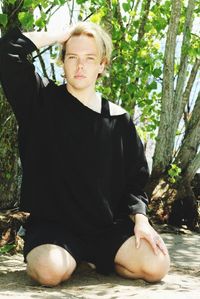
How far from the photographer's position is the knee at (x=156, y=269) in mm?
3266

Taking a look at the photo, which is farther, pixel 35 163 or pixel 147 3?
pixel 147 3

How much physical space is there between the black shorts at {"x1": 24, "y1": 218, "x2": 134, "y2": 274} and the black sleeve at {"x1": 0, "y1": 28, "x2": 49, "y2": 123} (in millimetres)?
732

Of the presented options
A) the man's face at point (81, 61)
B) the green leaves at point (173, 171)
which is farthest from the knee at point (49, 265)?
the green leaves at point (173, 171)

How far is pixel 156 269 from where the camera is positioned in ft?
10.7

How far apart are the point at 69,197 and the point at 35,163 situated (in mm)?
311

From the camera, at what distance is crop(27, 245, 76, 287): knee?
10.2ft

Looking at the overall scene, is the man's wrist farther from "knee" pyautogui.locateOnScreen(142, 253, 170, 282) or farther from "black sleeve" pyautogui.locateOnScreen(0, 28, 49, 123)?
"black sleeve" pyautogui.locateOnScreen(0, 28, 49, 123)

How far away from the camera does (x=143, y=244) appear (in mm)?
3379

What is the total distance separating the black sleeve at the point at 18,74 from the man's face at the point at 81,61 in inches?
8.6

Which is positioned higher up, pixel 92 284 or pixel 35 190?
pixel 35 190

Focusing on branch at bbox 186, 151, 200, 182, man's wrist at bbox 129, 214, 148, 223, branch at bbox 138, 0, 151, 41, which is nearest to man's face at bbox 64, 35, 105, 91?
man's wrist at bbox 129, 214, 148, 223

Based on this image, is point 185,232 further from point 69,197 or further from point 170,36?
point 69,197

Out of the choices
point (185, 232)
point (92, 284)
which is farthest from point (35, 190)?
point (185, 232)

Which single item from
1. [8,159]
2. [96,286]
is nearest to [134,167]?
[96,286]
